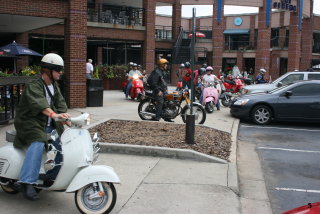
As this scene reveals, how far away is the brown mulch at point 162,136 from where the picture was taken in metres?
7.82

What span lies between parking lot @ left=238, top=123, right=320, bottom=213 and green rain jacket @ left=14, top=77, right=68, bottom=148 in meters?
3.16

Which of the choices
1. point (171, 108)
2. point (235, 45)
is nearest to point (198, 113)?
point (171, 108)

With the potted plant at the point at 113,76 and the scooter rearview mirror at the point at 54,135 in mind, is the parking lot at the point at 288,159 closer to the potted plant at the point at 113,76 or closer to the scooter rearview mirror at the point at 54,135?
the scooter rearview mirror at the point at 54,135

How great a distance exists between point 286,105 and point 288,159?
15.2 ft

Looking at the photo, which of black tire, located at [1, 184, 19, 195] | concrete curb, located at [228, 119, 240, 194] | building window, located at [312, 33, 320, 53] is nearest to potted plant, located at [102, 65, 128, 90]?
concrete curb, located at [228, 119, 240, 194]

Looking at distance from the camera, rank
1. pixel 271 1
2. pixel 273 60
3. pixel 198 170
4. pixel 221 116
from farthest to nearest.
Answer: pixel 273 60 → pixel 271 1 → pixel 221 116 → pixel 198 170

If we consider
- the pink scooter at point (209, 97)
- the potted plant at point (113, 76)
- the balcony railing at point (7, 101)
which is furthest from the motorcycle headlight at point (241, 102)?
the potted plant at point (113, 76)

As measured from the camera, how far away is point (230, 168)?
6738 millimetres

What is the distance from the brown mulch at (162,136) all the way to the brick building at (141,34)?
4.95 meters

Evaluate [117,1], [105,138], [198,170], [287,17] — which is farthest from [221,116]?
[287,17]

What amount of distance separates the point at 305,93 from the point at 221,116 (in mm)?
2830

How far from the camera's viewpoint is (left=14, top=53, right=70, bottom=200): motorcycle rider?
14.5 feet

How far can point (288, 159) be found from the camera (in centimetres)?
800

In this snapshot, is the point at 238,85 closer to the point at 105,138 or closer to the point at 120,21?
the point at 105,138
